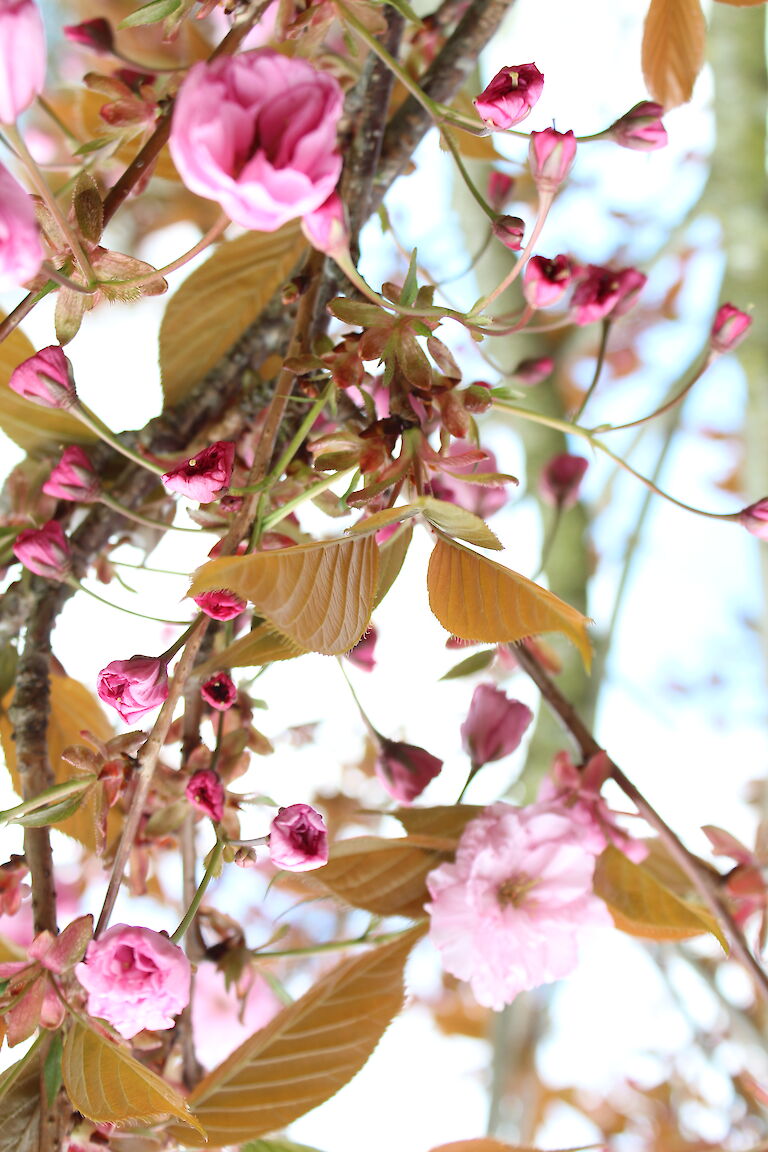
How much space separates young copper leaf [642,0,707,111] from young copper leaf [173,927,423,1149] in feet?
1.15

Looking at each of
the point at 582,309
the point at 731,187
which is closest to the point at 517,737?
the point at 582,309

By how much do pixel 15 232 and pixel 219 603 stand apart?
103 millimetres

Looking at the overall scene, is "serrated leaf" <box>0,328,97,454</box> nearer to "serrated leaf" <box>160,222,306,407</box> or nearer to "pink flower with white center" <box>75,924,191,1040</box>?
"serrated leaf" <box>160,222,306,407</box>

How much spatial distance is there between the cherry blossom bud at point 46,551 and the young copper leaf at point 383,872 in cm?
13

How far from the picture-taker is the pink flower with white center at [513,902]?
339mm

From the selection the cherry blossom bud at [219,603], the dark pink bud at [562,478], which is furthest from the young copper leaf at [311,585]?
the dark pink bud at [562,478]

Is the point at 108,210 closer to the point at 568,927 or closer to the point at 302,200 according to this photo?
the point at 302,200

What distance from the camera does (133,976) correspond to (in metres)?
0.22

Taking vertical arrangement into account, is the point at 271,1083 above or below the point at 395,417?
below

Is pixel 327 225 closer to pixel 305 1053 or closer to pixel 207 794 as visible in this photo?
pixel 207 794

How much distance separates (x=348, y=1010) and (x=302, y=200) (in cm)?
27

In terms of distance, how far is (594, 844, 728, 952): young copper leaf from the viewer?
32 centimetres

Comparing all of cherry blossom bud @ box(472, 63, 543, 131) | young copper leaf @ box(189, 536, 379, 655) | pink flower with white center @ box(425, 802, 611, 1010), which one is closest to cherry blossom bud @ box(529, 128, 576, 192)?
cherry blossom bud @ box(472, 63, 543, 131)

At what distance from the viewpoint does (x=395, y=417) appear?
252 millimetres
